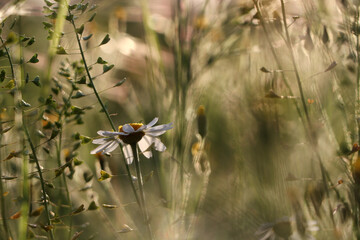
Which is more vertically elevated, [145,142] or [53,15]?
[53,15]

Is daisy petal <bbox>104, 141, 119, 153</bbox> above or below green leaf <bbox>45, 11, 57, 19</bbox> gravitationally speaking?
below

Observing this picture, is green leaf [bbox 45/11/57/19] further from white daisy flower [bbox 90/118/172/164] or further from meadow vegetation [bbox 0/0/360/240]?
white daisy flower [bbox 90/118/172/164]

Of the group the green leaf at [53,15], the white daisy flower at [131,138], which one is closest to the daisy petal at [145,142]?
the white daisy flower at [131,138]

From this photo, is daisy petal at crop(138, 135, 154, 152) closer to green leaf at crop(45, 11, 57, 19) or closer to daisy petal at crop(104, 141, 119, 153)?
daisy petal at crop(104, 141, 119, 153)

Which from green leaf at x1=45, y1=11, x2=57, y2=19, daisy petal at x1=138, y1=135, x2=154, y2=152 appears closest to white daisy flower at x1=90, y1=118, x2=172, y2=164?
daisy petal at x1=138, y1=135, x2=154, y2=152

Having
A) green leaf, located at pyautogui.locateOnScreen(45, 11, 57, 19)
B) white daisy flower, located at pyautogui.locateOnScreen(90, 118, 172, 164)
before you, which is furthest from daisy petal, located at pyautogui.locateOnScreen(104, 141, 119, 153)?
green leaf, located at pyautogui.locateOnScreen(45, 11, 57, 19)

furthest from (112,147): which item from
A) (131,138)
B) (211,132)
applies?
(211,132)

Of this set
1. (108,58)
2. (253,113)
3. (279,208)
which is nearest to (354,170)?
(279,208)

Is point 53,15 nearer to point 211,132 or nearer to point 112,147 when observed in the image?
point 112,147

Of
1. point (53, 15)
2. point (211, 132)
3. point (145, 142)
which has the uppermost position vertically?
point (53, 15)
